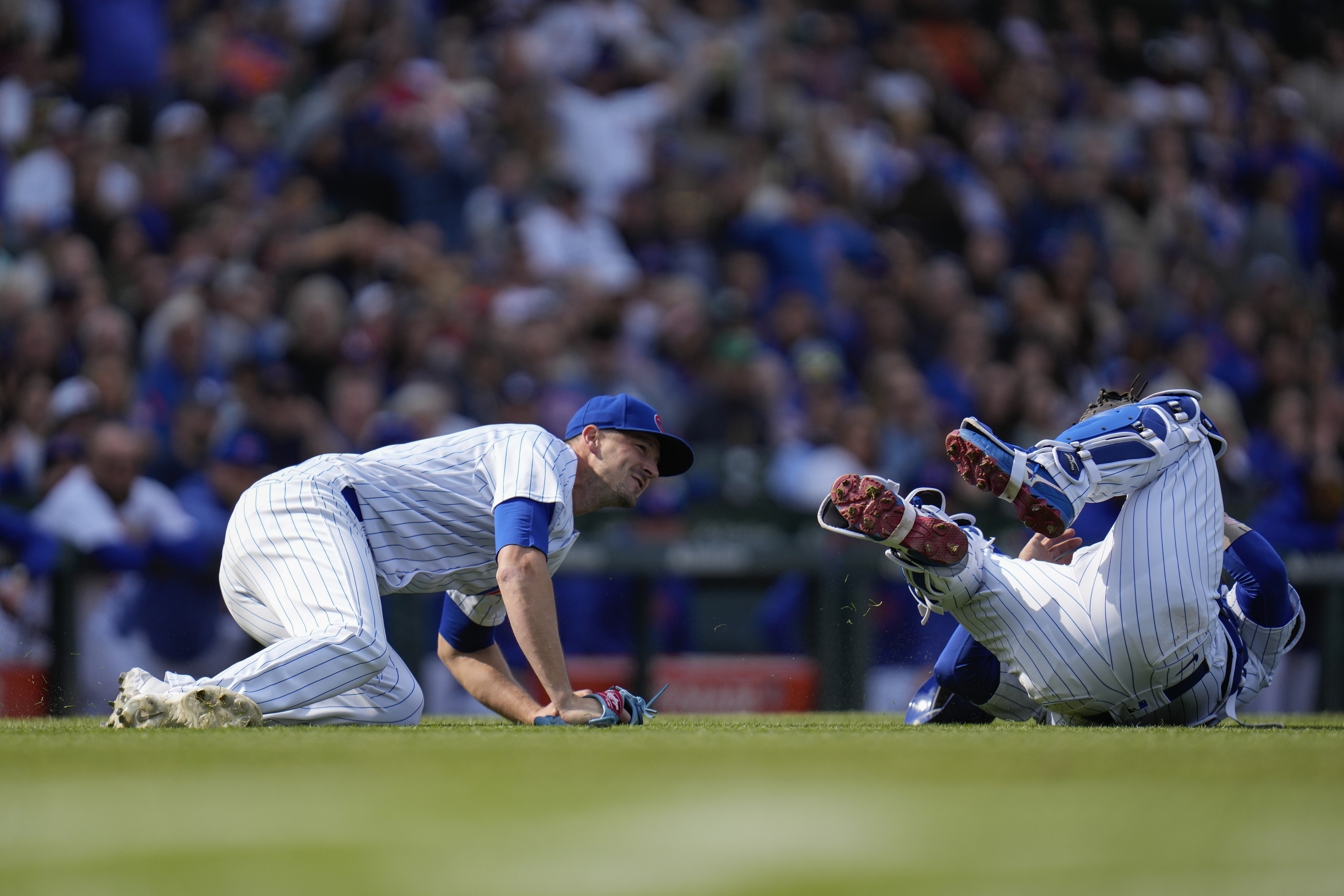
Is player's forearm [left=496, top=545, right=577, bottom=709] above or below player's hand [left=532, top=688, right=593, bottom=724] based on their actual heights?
above

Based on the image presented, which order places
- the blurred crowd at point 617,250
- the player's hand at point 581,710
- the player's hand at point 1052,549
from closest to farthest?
the player's hand at point 581,710 → the player's hand at point 1052,549 → the blurred crowd at point 617,250

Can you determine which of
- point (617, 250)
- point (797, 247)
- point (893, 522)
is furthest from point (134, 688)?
point (797, 247)

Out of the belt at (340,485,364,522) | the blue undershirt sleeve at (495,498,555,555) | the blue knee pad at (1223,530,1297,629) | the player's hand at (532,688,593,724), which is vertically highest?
the blue undershirt sleeve at (495,498,555,555)

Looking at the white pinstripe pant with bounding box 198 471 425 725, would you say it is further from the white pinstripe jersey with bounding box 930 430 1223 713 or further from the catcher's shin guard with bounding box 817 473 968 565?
the white pinstripe jersey with bounding box 930 430 1223 713

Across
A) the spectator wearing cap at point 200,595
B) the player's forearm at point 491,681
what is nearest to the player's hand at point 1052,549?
the player's forearm at point 491,681

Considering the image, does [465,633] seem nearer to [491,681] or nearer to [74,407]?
[491,681]

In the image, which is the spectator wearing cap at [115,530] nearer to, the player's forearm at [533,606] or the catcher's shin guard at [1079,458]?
the player's forearm at [533,606]

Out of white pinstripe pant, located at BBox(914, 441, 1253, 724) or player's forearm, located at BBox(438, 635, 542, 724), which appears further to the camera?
player's forearm, located at BBox(438, 635, 542, 724)

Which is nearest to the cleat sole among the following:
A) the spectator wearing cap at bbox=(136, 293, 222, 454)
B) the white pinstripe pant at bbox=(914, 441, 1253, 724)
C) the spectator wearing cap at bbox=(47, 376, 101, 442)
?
the white pinstripe pant at bbox=(914, 441, 1253, 724)

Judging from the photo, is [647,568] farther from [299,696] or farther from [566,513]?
[299,696]
